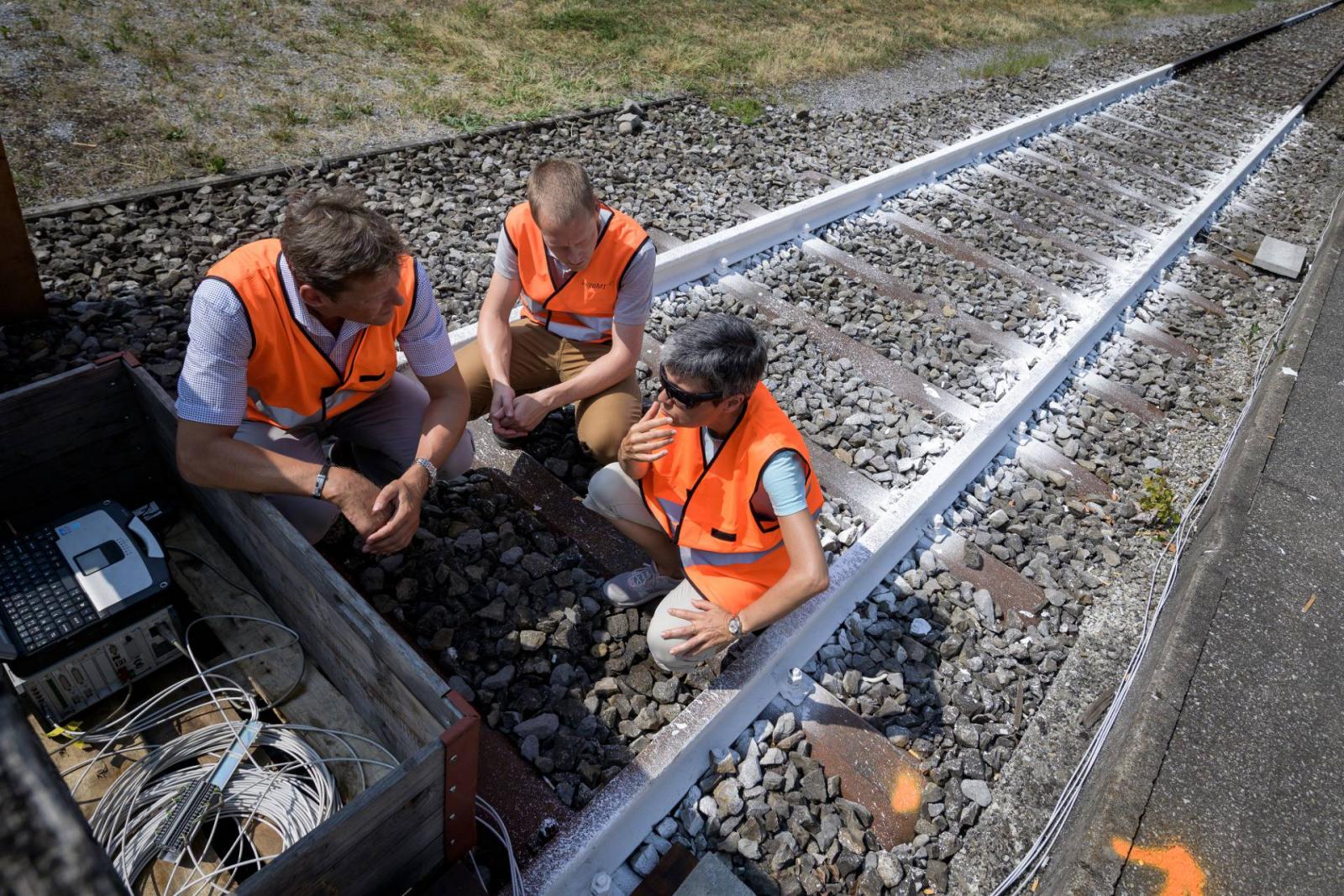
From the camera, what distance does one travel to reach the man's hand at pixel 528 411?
149 inches

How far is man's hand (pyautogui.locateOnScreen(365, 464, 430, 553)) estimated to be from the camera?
3.01m

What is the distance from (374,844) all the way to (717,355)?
5.86ft

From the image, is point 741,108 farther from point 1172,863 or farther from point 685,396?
point 1172,863

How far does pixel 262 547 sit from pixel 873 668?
2557 mm

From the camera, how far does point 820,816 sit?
302 centimetres

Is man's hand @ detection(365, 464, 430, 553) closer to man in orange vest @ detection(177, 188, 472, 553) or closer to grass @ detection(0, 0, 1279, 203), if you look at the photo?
man in orange vest @ detection(177, 188, 472, 553)

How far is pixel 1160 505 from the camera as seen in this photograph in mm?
4812

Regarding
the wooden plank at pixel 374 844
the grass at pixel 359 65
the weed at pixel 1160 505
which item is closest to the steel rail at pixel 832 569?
the wooden plank at pixel 374 844

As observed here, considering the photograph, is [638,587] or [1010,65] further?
[1010,65]

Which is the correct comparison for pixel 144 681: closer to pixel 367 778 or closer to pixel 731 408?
pixel 367 778

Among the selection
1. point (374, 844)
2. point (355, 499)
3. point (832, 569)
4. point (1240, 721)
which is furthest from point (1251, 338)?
point (374, 844)

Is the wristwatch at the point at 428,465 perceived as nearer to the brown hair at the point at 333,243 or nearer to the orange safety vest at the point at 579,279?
the brown hair at the point at 333,243

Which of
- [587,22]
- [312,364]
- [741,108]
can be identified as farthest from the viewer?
[587,22]

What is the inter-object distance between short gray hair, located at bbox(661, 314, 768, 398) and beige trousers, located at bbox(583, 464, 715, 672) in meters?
0.83
